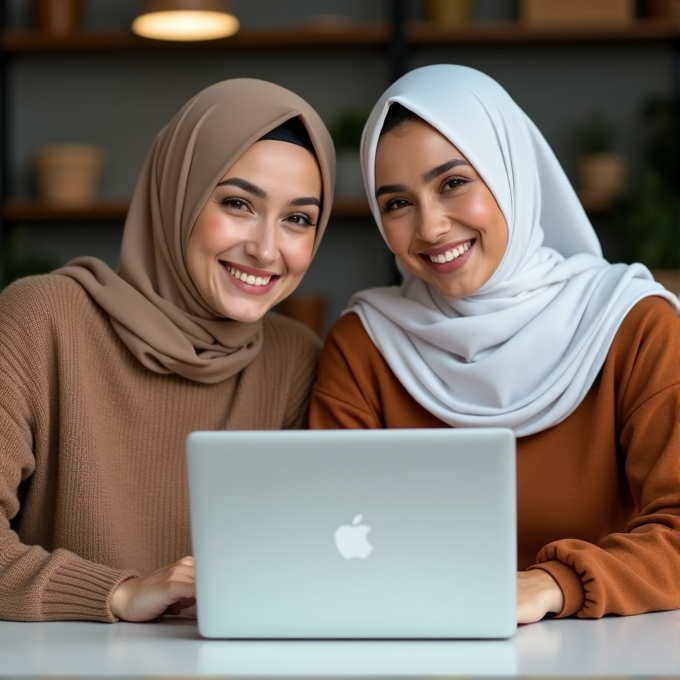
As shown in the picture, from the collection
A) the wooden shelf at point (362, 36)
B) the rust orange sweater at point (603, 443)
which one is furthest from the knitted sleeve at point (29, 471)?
the wooden shelf at point (362, 36)

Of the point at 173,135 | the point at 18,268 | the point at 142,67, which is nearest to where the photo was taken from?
the point at 173,135

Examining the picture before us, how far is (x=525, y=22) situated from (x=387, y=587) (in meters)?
3.44

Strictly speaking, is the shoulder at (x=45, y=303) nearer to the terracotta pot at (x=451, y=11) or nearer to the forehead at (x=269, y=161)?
the forehead at (x=269, y=161)

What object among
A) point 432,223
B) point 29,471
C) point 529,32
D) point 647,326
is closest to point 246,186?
point 432,223

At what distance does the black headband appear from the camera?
6.09 feet

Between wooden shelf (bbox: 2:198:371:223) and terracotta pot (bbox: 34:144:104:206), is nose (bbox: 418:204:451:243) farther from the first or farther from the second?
terracotta pot (bbox: 34:144:104:206)

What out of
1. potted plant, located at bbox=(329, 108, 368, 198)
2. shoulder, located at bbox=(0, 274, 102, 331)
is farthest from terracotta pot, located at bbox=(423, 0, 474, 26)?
shoulder, located at bbox=(0, 274, 102, 331)

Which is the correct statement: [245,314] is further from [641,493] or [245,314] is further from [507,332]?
[641,493]

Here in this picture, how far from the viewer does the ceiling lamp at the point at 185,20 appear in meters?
3.61

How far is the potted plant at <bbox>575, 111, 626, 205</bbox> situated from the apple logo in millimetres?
3120

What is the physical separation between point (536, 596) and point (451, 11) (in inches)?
128

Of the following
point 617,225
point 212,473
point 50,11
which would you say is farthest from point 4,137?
point 212,473

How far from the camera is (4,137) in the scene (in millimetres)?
4480

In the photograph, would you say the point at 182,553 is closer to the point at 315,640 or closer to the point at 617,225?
the point at 315,640
